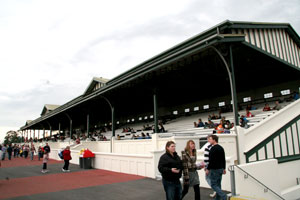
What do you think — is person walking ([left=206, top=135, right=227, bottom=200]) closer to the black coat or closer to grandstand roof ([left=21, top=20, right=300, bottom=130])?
the black coat

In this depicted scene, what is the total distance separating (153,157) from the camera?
10.8 meters

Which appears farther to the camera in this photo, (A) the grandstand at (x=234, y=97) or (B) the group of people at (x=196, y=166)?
(A) the grandstand at (x=234, y=97)

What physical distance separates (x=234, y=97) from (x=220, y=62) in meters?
4.42

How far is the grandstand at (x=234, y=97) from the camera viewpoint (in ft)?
26.6

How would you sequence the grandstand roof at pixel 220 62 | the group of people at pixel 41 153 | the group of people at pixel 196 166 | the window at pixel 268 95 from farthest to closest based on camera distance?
the window at pixel 268 95 → the group of people at pixel 41 153 → the grandstand roof at pixel 220 62 → the group of people at pixel 196 166

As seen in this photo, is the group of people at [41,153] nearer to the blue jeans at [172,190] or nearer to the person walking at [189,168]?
the person walking at [189,168]

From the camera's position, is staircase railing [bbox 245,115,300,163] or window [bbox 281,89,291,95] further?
window [bbox 281,89,291,95]

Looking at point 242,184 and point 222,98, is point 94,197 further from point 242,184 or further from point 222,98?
point 222,98

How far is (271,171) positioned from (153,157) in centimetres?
509

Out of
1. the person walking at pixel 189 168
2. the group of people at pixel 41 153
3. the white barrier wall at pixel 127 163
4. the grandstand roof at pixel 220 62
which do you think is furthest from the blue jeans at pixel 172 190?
the group of people at pixel 41 153

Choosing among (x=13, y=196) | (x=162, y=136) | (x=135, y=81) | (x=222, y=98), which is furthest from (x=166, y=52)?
(x=13, y=196)

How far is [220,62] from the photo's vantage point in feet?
A: 44.3

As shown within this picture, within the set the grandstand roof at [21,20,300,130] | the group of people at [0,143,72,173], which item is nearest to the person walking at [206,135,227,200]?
the grandstand roof at [21,20,300,130]

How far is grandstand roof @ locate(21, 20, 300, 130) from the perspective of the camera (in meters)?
11.2
